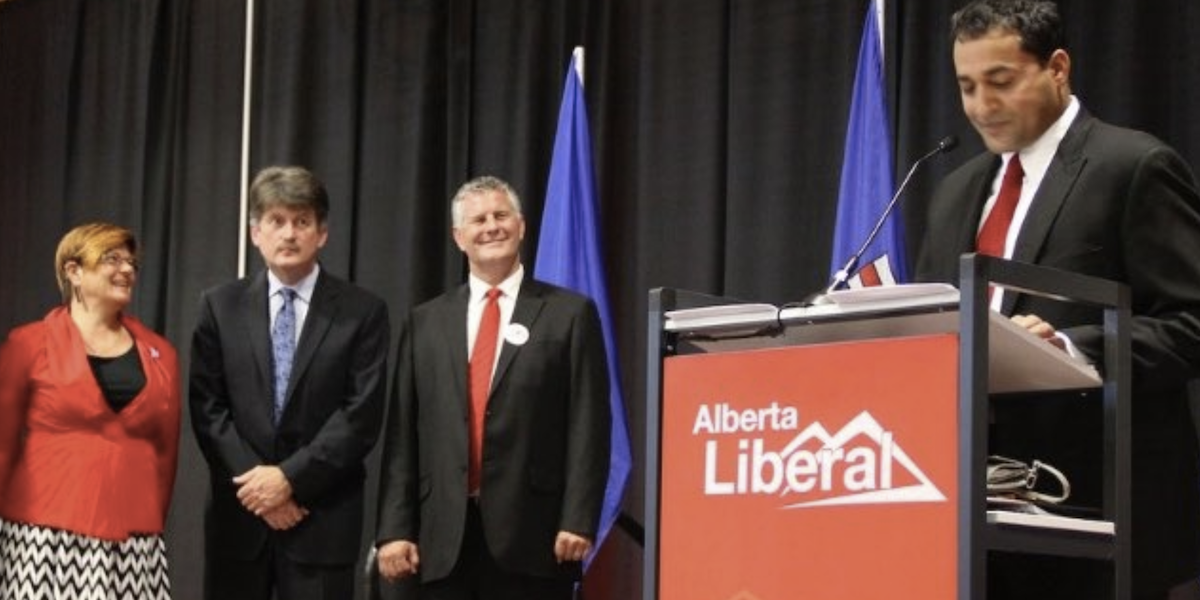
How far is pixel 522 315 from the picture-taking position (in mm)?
3982

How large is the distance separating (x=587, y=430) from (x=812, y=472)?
1.84m

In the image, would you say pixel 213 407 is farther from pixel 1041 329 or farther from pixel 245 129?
pixel 1041 329

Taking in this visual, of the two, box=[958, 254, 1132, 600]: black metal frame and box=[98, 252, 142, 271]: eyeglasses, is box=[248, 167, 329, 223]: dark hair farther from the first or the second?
box=[958, 254, 1132, 600]: black metal frame

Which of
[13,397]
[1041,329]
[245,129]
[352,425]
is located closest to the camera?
[1041,329]

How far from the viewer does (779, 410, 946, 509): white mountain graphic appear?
195 cm

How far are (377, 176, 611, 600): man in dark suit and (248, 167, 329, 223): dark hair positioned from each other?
1.51 ft

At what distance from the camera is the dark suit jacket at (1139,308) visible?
7.29 feet

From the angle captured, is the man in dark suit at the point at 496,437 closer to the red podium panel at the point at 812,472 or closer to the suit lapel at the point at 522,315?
the suit lapel at the point at 522,315

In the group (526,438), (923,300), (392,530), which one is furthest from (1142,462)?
(392,530)

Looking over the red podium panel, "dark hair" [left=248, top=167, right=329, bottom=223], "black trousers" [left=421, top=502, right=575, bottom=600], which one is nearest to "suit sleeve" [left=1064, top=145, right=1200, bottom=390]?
the red podium panel

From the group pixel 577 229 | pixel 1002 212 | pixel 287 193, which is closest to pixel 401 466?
pixel 287 193

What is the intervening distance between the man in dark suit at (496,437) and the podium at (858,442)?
1.57 meters

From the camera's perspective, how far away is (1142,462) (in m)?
2.24

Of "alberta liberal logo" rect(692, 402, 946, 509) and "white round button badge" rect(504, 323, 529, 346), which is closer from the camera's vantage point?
"alberta liberal logo" rect(692, 402, 946, 509)
